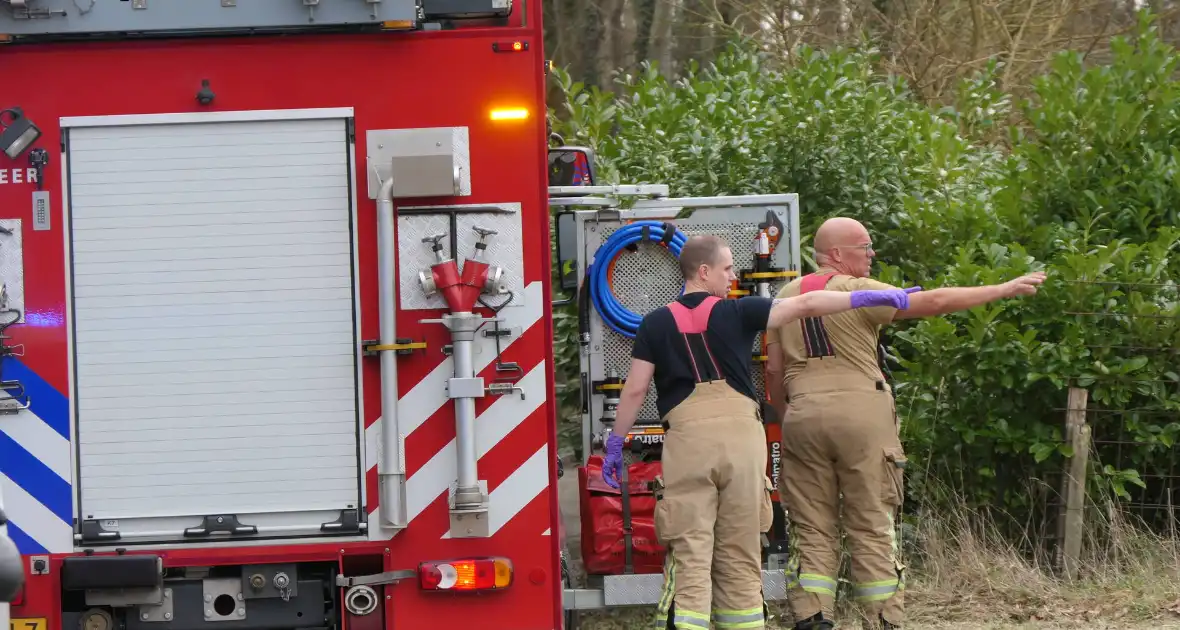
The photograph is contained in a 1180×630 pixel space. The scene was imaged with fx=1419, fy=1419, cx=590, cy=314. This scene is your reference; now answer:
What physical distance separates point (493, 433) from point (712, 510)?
3.61 feet

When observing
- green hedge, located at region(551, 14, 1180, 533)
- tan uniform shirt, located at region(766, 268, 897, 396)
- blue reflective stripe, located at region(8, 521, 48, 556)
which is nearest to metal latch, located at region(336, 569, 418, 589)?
blue reflective stripe, located at region(8, 521, 48, 556)

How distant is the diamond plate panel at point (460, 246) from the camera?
477 centimetres

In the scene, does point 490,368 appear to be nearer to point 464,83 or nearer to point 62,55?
point 464,83

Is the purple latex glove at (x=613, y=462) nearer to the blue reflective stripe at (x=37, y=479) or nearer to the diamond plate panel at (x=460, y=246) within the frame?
the diamond plate panel at (x=460, y=246)

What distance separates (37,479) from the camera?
478 cm

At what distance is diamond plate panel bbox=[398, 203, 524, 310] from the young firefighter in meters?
0.93

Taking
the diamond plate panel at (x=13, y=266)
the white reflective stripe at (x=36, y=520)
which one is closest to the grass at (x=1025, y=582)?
the white reflective stripe at (x=36, y=520)

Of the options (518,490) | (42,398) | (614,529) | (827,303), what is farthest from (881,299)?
(42,398)

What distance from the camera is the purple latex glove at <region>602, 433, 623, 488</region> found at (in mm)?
5625

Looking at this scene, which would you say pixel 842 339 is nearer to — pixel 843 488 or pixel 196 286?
pixel 843 488

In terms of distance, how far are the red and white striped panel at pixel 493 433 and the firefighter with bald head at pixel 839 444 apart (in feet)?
4.98

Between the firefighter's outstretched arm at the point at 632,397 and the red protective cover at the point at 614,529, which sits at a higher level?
the firefighter's outstretched arm at the point at 632,397

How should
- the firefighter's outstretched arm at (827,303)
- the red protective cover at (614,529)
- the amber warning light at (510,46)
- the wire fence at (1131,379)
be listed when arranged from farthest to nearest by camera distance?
the wire fence at (1131,379), the red protective cover at (614,529), the firefighter's outstretched arm at (827,303), the amber warning light at (510,46)

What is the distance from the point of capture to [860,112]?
844 centimetres
